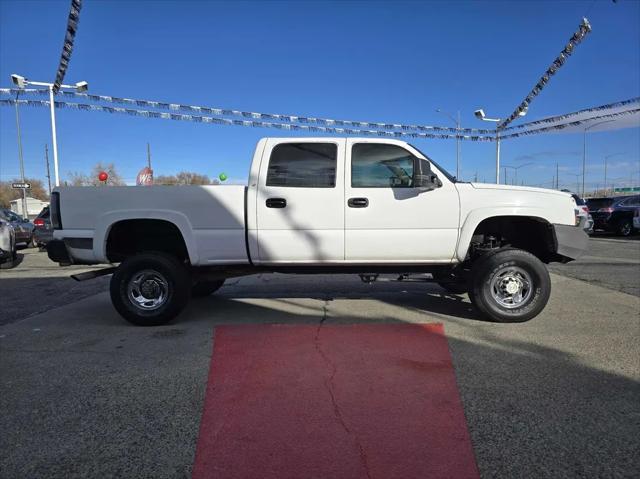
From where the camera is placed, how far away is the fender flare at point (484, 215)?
5.13m

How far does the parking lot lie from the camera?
8.55 ft

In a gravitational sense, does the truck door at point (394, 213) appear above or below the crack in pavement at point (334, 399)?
above

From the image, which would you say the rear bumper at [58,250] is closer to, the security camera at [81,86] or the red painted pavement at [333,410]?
the red painted pavement at [333,410]

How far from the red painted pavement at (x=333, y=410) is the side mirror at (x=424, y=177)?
1638 mm

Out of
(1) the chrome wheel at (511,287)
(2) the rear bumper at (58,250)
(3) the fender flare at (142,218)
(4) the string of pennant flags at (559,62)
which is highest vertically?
(4) the string of pennant flags at (559,62)

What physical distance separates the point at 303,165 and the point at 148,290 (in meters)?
2.36

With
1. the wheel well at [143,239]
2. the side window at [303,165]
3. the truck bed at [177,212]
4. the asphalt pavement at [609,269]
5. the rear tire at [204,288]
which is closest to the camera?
the truck bed at [177,212]

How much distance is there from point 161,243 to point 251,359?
2.46 metres

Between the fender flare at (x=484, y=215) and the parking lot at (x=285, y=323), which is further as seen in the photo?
the fender flare at (x=484, y=215)

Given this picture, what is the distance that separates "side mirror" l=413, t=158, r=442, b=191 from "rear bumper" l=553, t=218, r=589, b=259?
4.93 ft

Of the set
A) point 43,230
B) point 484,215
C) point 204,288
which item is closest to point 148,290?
point 204,288

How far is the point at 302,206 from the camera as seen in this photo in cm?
511

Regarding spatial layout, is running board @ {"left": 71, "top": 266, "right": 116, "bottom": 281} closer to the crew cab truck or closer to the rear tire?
the crew cab truck

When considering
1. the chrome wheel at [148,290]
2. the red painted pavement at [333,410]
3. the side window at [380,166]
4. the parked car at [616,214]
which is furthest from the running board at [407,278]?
the parked car at [616,214]
